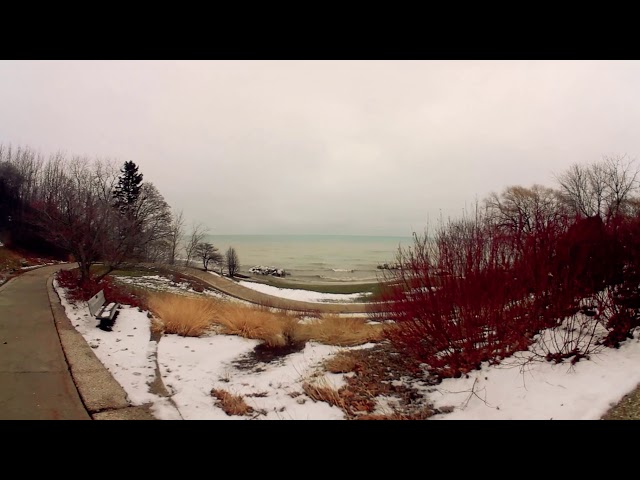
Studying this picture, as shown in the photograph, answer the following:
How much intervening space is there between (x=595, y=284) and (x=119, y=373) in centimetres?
698

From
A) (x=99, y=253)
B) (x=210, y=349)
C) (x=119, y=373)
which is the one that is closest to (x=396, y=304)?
(x=210, y=349)

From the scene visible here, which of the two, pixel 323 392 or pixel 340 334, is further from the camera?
pixel 340 334

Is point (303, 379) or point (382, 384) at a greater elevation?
point (382, 384)

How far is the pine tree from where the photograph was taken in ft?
63.5

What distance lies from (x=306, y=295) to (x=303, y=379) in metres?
16.3

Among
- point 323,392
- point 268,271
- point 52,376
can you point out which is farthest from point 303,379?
point 268,271

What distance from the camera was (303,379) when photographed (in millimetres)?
4445

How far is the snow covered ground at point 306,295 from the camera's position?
19.6 meters

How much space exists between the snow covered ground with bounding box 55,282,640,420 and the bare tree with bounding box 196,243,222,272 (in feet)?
73.8

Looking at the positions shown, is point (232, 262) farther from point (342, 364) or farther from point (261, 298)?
point (342, 364)

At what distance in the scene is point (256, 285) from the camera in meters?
23.1

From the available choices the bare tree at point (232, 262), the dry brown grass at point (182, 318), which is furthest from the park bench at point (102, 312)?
the bare tree at point (232, 262)

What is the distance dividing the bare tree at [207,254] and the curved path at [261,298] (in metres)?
2.52

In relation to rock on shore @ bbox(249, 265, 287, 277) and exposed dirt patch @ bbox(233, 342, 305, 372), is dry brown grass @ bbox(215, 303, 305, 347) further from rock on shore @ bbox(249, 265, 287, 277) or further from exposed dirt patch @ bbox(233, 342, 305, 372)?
rock on shore @ bbox(249, 265, 287, 277)
